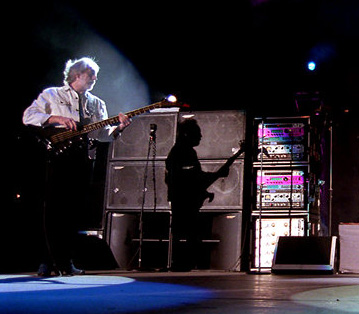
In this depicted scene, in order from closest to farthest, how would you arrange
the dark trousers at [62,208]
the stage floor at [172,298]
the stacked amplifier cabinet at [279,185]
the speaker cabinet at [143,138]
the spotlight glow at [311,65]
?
the stage floor at [172,298] → the dark trousers at [62,208] → the stacked amplifier cabinet at [279,185] → the speaker cabinet at [143,138] → the spotlight glow at [311,65]

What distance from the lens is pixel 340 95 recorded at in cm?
696

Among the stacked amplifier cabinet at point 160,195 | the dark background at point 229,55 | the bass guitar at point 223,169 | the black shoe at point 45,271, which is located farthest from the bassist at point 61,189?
the dark background at point 229,55

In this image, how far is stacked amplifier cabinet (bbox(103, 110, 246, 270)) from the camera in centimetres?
560

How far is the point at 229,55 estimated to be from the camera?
704 centimetres

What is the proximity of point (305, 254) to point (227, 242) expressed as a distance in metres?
0.89

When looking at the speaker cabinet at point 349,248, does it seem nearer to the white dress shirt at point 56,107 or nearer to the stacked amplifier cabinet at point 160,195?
the stacked amplifier cabinet at point 160,195

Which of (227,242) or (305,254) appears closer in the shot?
(305,254)

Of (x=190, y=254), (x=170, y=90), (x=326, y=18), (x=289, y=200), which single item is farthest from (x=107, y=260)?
(x=326, y=18)

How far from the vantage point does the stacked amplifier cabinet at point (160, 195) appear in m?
5.60

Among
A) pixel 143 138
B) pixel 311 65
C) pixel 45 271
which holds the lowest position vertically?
pixel 45 271

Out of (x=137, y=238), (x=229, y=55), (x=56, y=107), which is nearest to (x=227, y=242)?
(x=137, y=238)

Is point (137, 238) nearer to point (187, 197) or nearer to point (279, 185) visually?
point (187, 197)

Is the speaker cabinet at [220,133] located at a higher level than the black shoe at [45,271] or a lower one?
higher

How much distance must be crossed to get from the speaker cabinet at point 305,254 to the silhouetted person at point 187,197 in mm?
991
